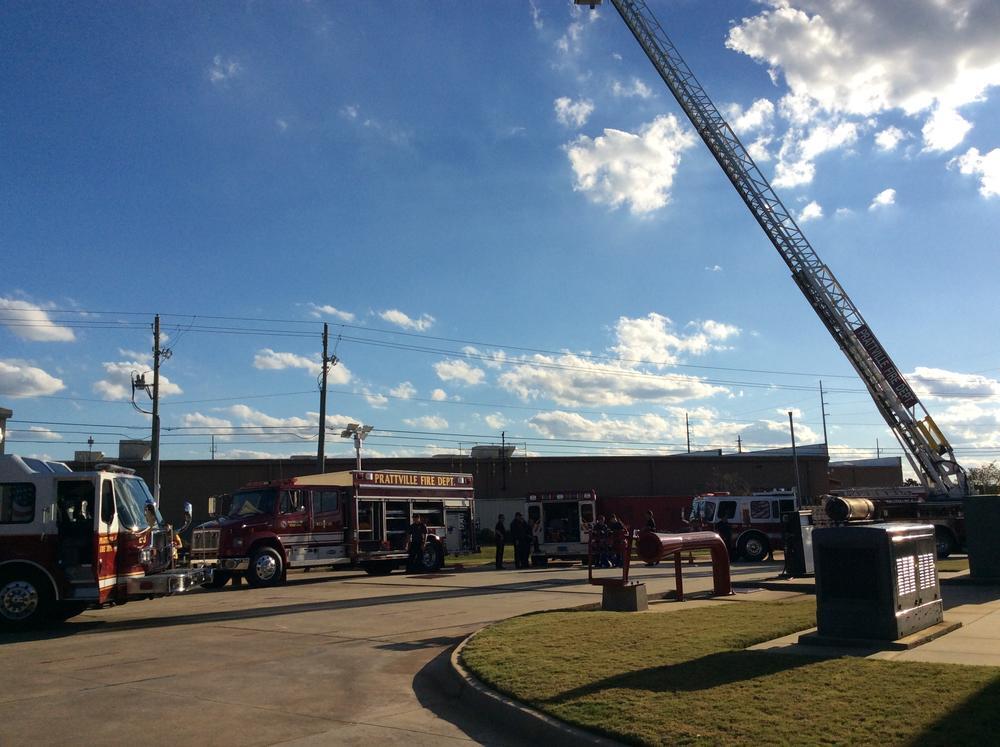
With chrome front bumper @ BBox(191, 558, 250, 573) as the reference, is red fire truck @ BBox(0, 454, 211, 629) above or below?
above

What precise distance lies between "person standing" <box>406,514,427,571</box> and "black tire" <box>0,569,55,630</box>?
1167cm

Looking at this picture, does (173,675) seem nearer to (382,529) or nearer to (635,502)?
(382,529)

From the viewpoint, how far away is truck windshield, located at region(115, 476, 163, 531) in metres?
13.9

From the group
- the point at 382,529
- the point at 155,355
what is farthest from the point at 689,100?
the point at 155,355

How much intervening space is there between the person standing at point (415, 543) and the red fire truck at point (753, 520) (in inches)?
381

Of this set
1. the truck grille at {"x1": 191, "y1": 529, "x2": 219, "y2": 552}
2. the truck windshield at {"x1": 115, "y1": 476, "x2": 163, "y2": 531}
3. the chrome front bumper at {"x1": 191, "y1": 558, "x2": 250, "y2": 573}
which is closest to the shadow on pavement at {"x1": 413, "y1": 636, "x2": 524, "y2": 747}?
the truck windshield at {"x1": 115, "y1": 476, "x2": 163, "y2": 531}

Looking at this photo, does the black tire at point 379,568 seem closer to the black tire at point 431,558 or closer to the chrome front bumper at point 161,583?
the black tire at point 431,558

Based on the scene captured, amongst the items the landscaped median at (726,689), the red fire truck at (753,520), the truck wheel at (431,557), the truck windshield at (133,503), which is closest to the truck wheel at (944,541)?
the red fire truck at (753,520)

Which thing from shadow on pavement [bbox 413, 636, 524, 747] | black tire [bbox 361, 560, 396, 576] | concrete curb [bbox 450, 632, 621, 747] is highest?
concrete curb [bbox 450, 632, 621, 747]

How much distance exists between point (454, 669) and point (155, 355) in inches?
1160

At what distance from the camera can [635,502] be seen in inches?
1805

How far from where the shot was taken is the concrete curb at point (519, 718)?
20.3ft

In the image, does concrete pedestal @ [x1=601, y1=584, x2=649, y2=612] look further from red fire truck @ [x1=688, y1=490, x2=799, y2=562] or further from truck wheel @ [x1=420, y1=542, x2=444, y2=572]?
red fire truck @ [x1=688, y1=490, x2=799, y2=562]

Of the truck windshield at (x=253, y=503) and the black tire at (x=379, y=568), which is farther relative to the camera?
the black tire at (x=379, y=568)
